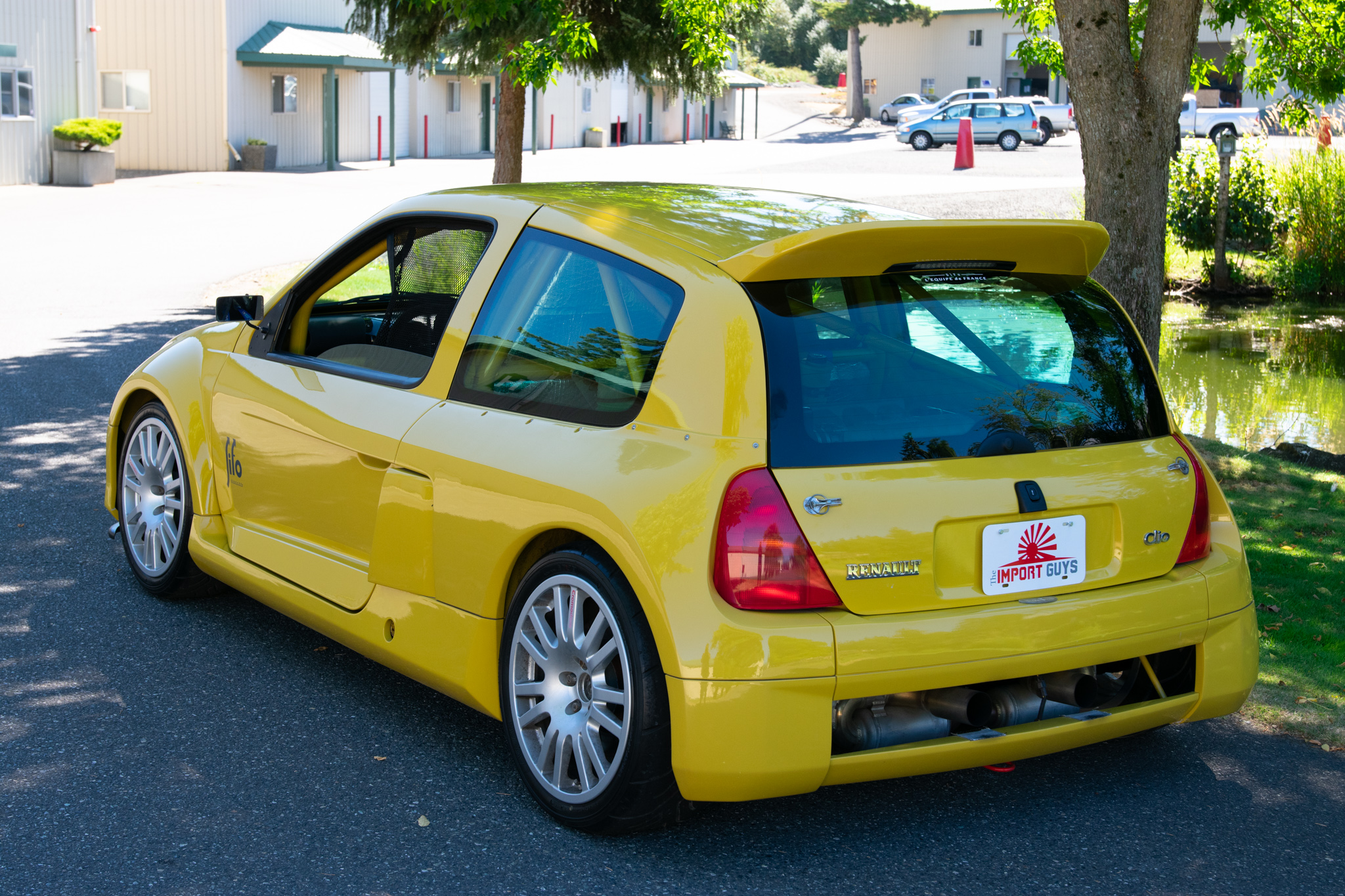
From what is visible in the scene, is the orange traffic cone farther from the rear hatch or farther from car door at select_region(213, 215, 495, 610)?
the rear hatch

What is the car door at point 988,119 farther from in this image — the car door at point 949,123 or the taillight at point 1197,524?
the taillight at point 1197,524

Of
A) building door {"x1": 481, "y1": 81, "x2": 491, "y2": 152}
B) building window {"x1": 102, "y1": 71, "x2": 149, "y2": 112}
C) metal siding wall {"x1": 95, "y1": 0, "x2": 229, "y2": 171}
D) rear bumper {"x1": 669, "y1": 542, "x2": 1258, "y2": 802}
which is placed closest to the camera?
rear bumper {"x1": 669, "y1": 542, "x2": 1258, "y2": 802}

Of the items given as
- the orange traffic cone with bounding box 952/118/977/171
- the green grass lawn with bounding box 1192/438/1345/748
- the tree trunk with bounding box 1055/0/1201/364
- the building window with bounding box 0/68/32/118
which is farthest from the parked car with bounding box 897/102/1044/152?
the tree trunk with bounding box 1055/0/1201/364

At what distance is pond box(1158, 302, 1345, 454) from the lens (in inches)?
450

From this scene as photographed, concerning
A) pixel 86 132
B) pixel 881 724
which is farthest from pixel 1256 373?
pixel 86 132

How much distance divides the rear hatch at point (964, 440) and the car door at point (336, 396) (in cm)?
128

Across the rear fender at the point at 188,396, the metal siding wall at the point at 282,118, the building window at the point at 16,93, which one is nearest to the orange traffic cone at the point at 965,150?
the metal siding wall at the point at 282,118

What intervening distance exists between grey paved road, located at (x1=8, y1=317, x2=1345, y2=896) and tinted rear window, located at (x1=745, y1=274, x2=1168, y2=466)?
1049 millimetres

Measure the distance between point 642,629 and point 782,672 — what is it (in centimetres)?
39

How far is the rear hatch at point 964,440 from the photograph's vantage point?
330cm

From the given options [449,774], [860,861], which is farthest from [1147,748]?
[449,774]

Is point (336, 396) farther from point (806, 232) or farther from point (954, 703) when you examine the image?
point (954, 703)

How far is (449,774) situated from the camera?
3.98m

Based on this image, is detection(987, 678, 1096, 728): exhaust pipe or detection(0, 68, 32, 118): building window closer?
detection(987, 678, 1096, 728): exhaust pipe
